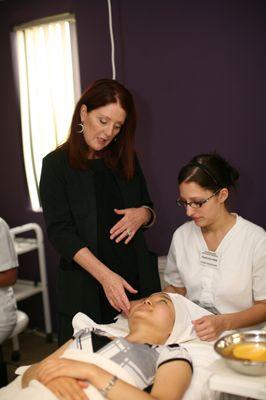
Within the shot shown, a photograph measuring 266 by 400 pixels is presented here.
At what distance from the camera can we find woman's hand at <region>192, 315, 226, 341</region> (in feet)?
5.57

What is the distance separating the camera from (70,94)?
343 centimetres

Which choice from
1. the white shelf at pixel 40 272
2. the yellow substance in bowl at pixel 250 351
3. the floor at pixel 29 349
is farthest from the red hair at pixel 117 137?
the floor at pixel 29 349

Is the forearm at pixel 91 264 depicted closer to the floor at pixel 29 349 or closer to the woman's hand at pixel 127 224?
the woman's hand at pixel 127 224

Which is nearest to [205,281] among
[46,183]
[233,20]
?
[46,183]

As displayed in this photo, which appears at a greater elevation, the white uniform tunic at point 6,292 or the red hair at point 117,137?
the red hair at point 117,137

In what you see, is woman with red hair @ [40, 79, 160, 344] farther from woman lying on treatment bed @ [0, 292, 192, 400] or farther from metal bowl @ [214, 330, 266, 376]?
metal bowl @ [214, 330, 266, 376]

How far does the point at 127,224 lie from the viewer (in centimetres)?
202

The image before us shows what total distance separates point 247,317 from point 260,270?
19 centimetres

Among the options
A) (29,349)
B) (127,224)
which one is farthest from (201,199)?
(29,349)

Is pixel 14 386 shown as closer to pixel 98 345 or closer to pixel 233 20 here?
pixel 98 345

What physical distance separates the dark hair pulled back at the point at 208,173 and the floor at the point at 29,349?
192 cm

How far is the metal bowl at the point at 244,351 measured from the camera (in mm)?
1290

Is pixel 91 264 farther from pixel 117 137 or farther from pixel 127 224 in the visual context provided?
pixel 117 137

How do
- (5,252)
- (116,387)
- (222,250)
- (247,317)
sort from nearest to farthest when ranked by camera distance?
(116,387) → (247,317) → (222,250) → (5,252)
